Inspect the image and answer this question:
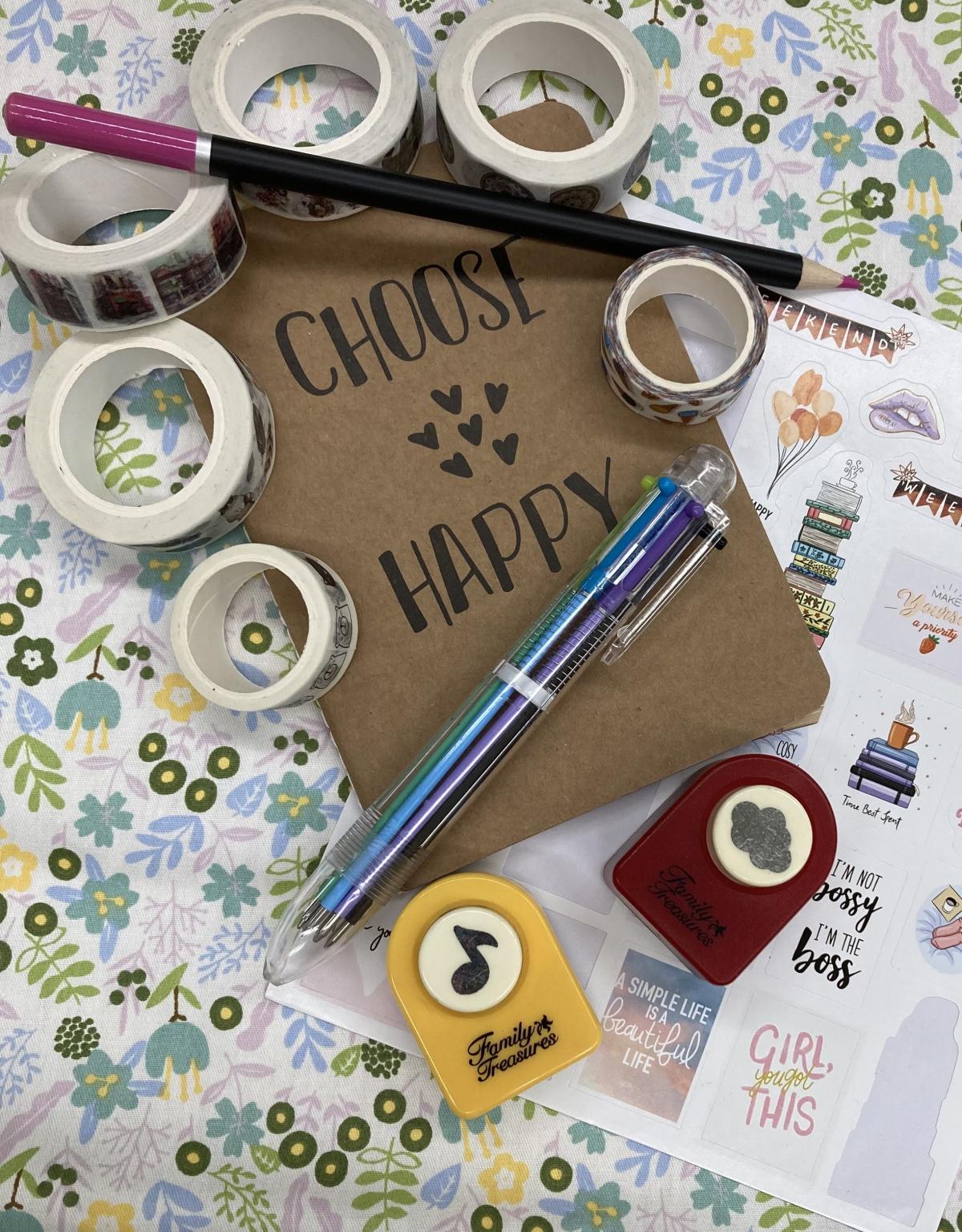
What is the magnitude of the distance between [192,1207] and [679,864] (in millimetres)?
358

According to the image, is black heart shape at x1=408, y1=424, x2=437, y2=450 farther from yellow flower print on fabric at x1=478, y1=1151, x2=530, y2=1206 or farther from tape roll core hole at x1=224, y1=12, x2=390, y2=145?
yellow flower print on fabric at x1=478, y1=1151, x2=530, y2=1206

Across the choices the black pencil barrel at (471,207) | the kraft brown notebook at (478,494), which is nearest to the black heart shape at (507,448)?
the kraft brown notebook at (478,494)

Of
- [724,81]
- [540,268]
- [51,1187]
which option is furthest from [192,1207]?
[724,81]

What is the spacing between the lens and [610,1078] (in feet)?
1.79

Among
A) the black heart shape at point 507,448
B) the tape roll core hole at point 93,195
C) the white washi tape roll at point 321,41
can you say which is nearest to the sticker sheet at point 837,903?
the black heart shape at point 507,448

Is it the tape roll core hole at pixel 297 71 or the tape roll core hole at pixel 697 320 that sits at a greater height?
the tape roll core hole at pixel 297 71

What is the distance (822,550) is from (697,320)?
0.16 m

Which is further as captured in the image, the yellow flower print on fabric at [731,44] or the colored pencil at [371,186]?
the yellow flower print on fabric at [731,44]

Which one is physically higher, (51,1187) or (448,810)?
(448,810)

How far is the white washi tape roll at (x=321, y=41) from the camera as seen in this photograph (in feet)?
1.66

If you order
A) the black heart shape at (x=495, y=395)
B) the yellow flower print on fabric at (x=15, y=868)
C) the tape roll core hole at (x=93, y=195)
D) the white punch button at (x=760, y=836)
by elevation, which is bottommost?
the yellow flower print on fabric at (x=15, y=868)

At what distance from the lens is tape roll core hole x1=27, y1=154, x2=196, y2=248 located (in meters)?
0.50

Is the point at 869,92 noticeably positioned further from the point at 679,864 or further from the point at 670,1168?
the point at 670,1168

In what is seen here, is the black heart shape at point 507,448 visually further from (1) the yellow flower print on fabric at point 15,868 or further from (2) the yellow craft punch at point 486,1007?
(1) the yellow flower print on fabric at point 15,868
